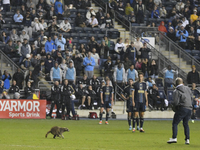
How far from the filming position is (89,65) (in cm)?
2817

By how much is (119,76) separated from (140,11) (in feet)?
24.5

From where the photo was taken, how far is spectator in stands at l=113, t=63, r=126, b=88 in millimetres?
27992

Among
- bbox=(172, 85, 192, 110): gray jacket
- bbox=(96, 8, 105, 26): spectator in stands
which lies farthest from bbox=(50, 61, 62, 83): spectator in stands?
bbox=(172, 85, 192, 110): gray jacket

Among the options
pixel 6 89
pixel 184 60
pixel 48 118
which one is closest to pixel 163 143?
pixel 48 118

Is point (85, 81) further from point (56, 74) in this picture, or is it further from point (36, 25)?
point (36, 25)

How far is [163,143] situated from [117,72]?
15.0 metres

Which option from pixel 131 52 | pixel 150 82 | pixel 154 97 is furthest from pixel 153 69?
pixel 154 97

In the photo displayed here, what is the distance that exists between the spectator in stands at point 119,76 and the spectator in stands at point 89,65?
1.41 metres

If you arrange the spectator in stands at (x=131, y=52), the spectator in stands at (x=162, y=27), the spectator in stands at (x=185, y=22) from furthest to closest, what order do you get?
1. the spectator in stands at (x=185, y=22)
2. the spectator in stands at (x=162, y=27)
3. the spectator in stands at (x=131, y=52)

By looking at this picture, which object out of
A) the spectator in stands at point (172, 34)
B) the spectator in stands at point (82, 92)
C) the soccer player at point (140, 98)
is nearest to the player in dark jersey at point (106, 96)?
the soccer player at point (140, 98)

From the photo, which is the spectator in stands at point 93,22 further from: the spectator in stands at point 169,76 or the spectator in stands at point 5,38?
the spectator in stands at point 169,76

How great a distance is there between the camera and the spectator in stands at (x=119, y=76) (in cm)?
2799

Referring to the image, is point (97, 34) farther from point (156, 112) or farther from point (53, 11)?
point (156, 112)

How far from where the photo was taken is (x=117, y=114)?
27875 millimetres
